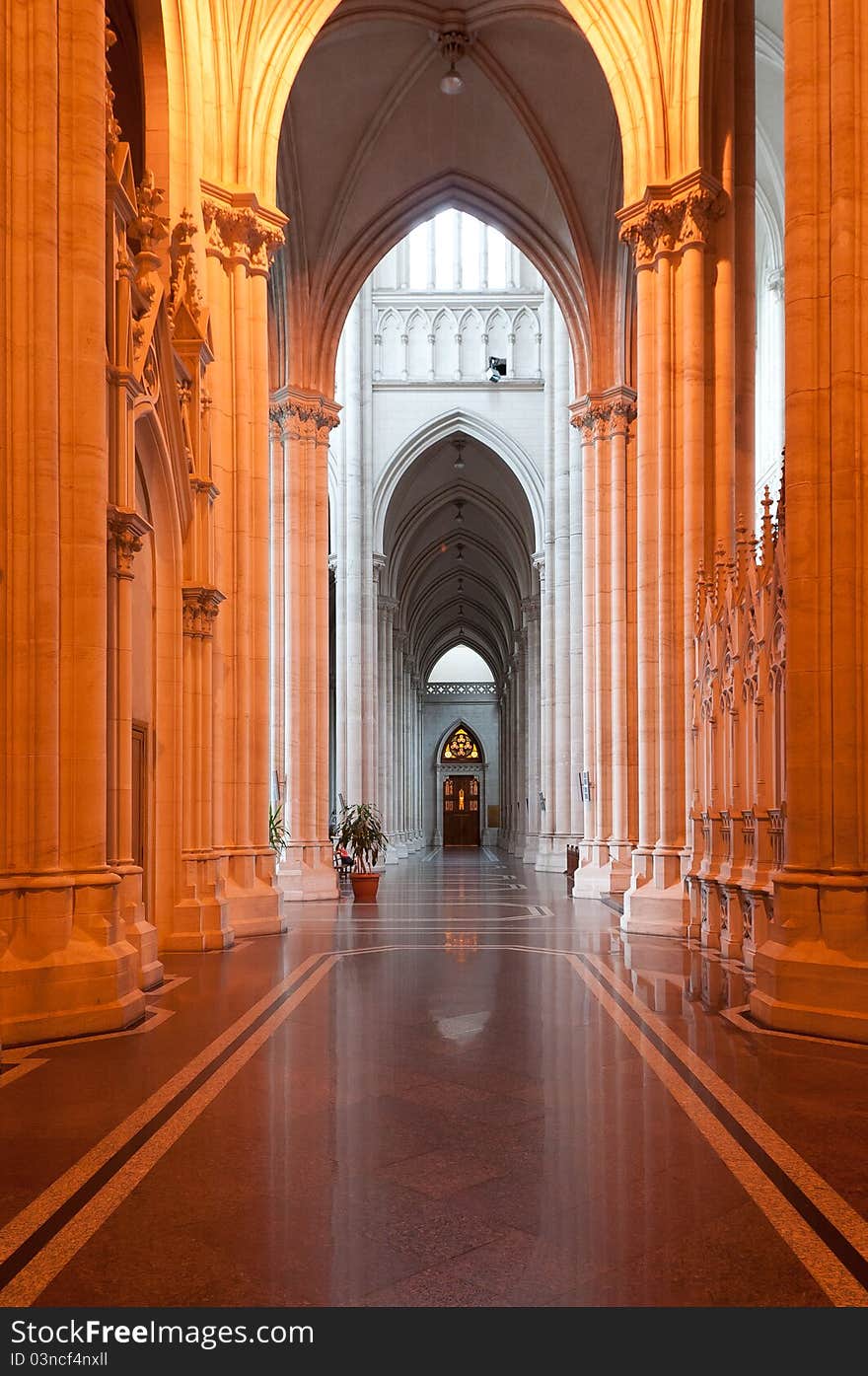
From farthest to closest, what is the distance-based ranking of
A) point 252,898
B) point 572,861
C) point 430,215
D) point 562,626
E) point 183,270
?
point 562,626 < point 430,215 < point 572,861 < point 252,898 < point 183,270

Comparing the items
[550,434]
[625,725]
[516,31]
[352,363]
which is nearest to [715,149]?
[516,31]

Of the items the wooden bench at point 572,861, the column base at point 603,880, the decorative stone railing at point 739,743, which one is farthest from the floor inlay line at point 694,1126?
the wooden bench at point 572,861

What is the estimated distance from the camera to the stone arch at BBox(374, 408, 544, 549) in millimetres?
38531

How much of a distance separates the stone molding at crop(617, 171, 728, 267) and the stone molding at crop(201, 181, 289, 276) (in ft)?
15.1

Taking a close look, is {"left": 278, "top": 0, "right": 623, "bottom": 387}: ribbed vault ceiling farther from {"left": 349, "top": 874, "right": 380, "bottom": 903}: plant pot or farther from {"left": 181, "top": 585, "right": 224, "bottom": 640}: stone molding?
{"left": 181, "top": 585, "right": 224, "bottom": 640}: stone molding

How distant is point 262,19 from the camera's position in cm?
1623

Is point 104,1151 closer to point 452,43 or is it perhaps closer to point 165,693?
point 165,693

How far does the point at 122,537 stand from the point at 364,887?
12251mm

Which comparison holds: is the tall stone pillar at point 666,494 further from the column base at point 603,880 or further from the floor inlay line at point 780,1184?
the floor inlay line at point 780,1184

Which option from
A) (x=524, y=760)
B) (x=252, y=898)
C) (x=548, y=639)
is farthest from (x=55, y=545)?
(x=524, y=760)

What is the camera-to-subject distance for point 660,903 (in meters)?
14.5

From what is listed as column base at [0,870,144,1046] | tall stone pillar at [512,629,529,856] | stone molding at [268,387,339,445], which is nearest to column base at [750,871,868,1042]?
column base at [0,870,144,1046]

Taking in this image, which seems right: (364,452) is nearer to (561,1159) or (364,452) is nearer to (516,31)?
(516,31)

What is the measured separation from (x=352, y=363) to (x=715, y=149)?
2242cm
